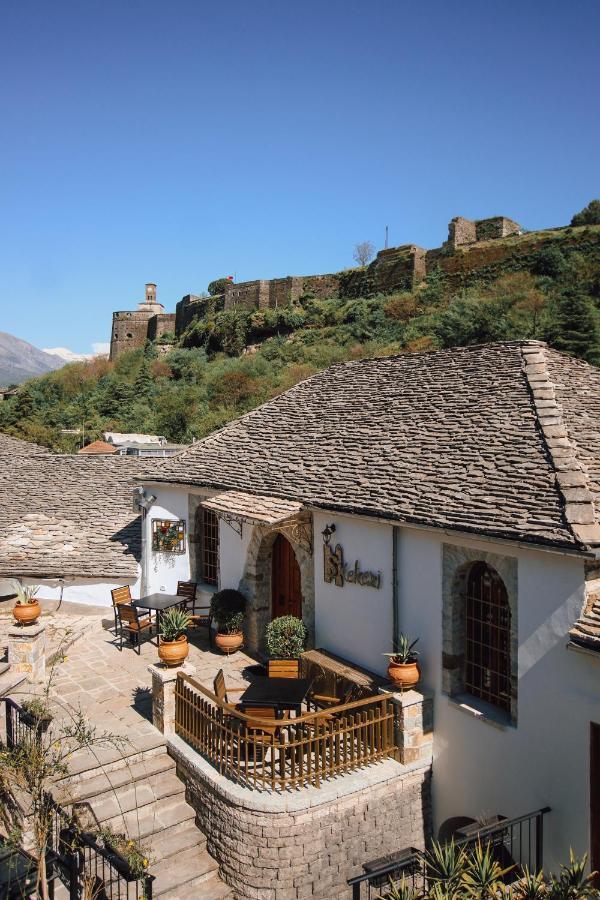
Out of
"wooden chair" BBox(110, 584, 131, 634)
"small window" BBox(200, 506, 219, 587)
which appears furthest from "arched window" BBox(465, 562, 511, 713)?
"wooden chair" BBox(110, 584, 131, 634)

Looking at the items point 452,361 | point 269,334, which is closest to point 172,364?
point 269,334

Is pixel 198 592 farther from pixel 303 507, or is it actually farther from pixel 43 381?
pixel 43 381

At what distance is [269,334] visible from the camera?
57.3 meters

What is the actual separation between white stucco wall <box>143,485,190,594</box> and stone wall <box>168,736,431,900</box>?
24.7 ft

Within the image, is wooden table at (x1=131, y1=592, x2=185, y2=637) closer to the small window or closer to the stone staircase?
the small window

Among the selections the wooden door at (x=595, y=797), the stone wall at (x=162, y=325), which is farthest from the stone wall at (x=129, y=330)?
the wooden door at (x=595, y=797)

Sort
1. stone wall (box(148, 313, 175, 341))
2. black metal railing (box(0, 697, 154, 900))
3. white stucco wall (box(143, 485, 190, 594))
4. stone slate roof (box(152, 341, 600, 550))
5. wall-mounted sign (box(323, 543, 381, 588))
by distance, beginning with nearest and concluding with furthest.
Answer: black metal railing (box(0, 697, 154, 900)), stone slate roof (box(152, 341, 600, 550)), wall-mounted sign (box(323, 543, 381, 588)), white stucco wall (box(143, 485, 190, 594)), stone wall (box(148, 313, 175, 341))

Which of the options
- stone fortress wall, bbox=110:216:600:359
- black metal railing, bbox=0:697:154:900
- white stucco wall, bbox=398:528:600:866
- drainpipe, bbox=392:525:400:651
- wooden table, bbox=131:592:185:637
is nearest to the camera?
black metal railing, bbox=0:697:154:900

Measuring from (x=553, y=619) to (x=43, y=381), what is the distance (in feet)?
196

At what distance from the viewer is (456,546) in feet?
30.2

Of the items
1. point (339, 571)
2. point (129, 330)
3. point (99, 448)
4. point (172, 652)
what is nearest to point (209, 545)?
point (339, 571)

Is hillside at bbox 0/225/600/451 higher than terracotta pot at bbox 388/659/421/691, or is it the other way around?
hillside at bbox 0/225/600/451

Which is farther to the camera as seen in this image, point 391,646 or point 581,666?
point 391,646

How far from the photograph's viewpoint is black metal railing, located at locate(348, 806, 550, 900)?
724 centimetres
